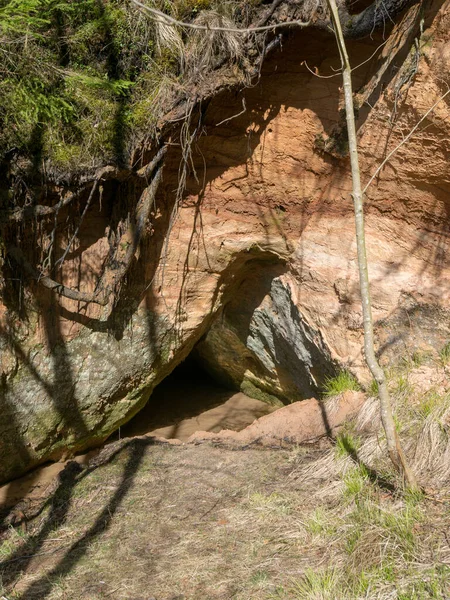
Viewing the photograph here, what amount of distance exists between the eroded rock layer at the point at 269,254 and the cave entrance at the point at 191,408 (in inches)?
42.2

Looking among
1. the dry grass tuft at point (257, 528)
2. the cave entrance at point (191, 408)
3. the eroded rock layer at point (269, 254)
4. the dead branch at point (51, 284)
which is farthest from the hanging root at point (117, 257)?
the cave entrance at point (191, 408)

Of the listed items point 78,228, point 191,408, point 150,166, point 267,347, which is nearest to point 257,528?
point 78,228

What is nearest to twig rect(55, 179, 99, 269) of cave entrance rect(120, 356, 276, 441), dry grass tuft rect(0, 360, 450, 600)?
dry grass tuft rect(0, 360, 450, 600)

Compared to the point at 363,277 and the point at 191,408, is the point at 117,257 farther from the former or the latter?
the point at 191,408

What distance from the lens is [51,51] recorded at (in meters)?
4.44

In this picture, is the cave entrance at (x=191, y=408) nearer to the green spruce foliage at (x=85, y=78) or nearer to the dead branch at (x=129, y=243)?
the dead branch at (x=129, y=243)

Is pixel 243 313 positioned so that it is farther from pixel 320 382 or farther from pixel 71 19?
pixel 71 19

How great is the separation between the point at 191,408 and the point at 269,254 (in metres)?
2.89

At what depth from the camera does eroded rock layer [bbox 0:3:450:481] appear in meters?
4.38

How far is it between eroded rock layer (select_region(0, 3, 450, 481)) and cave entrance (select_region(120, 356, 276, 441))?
42.2 inches

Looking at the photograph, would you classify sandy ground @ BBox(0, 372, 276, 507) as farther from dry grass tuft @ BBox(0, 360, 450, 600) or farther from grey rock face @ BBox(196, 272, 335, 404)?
dry grass tuft @ BBox(0, 360, 450, 600)

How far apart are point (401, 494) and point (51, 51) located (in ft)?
13.6

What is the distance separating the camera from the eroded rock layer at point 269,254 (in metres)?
4.38

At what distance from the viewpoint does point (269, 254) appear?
5488 millimetres
